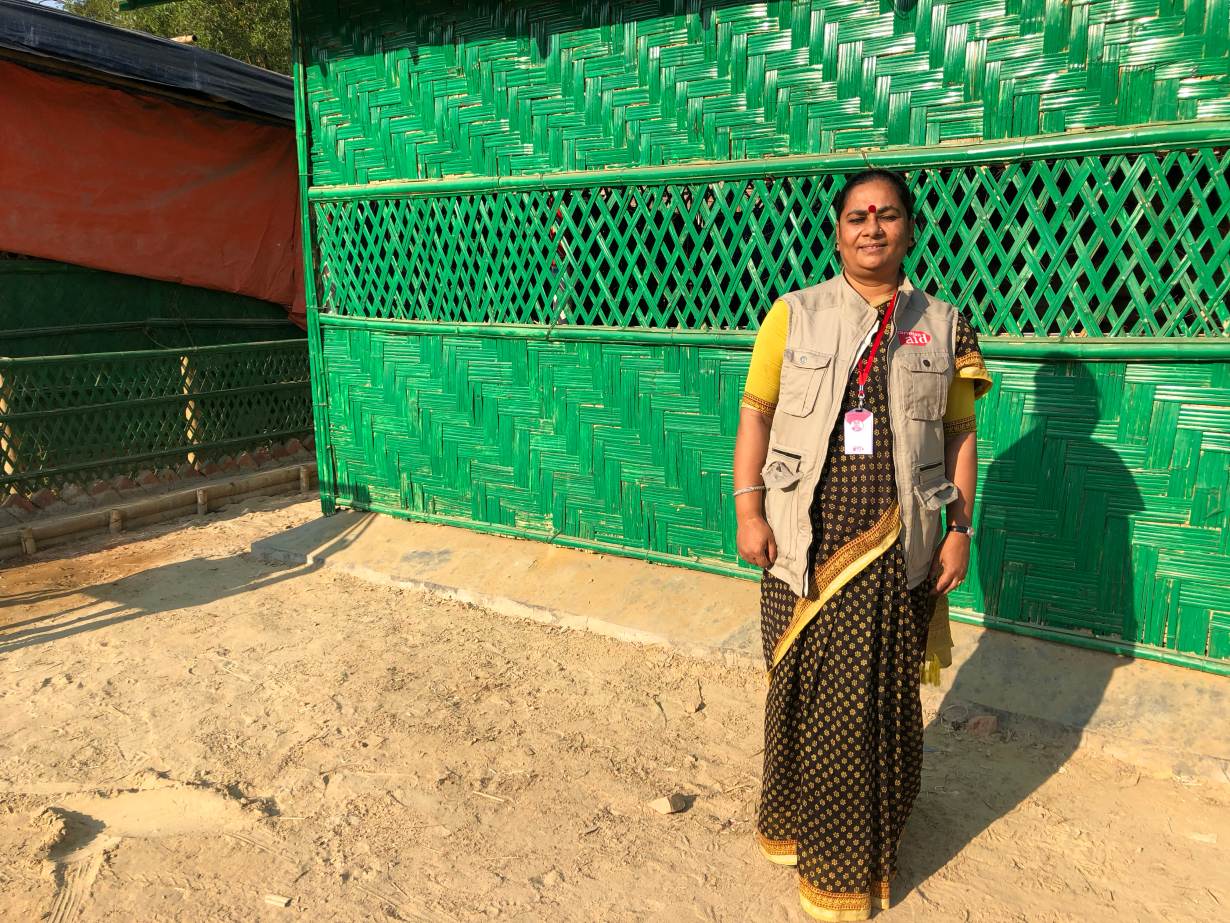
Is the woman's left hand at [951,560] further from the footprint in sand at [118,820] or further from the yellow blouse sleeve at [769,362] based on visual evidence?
the footprint in sand at [118,820]

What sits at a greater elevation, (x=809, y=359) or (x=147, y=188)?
(x=147, y=188)

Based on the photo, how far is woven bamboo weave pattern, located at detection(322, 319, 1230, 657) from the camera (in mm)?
3482

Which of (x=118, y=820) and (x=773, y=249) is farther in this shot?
(x=773, y=249)

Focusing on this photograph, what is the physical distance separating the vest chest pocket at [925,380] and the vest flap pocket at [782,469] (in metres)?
0.31

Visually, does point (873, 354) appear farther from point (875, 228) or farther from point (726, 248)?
point (726, 248)

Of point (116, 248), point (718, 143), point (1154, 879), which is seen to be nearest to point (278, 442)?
point (116, 248)

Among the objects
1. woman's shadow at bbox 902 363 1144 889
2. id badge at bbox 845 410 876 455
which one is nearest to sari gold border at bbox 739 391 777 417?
id badge at bbox 845 410 876 455

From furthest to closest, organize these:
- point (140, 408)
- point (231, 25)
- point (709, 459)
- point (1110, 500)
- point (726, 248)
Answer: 1. point (231, 25)
2. point (140, 408)
3. point (709, 459)
4. point (726, 248)
5. point (1110, 500)

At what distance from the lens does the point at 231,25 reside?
16469mm

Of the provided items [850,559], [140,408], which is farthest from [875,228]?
[140,408]

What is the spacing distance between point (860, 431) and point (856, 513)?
211 mm

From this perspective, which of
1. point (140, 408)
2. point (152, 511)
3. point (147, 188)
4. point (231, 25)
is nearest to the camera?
point (152, 511)

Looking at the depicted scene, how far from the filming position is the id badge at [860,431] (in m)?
2.39

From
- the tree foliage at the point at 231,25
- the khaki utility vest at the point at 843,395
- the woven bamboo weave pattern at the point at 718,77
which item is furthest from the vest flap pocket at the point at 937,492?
the tree foliage at the point at 231,25
